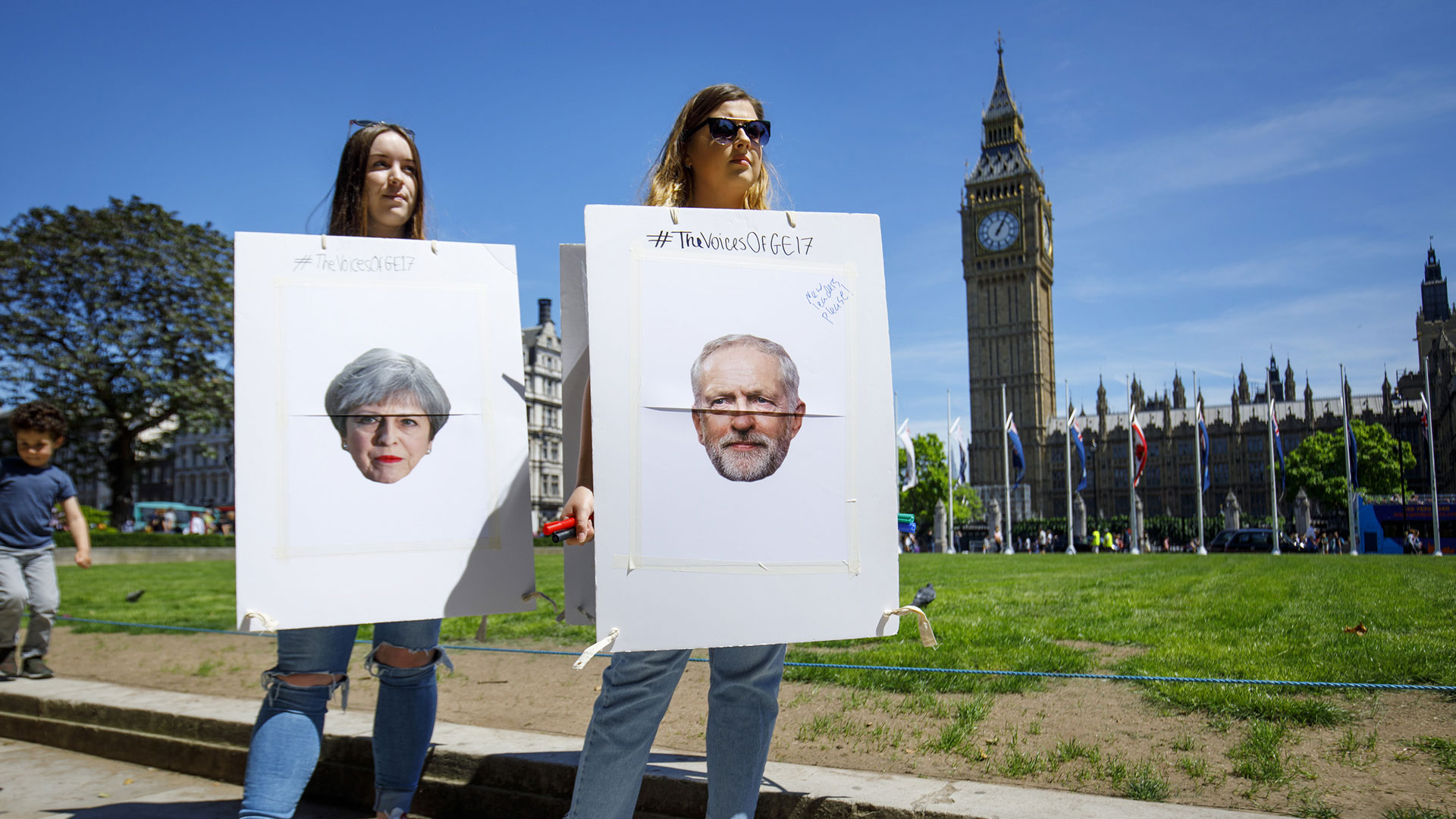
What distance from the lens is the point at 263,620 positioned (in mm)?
2084

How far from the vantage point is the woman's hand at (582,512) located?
1.77 metres

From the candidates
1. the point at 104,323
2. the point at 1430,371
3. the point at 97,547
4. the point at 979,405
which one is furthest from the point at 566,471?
the point at 979,405

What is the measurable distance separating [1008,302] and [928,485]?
1169 inches

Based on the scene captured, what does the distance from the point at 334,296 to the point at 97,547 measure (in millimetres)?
29606

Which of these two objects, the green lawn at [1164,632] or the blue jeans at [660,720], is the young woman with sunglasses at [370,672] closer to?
the blue jeans at [660,720]

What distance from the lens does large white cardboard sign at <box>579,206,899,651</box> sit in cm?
179

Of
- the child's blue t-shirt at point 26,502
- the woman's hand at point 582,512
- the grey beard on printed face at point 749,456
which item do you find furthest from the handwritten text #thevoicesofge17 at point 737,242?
the child's blue t-shirt at point 26,502

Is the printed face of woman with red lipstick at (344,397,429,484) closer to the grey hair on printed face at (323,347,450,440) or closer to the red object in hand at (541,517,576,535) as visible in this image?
the grey hair on printed face at (323,347,450,440)

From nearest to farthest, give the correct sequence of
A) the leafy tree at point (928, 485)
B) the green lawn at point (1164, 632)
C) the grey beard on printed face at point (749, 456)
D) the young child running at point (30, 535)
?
the grey beard on printed face at point (749, 456) → the green lawn at point (1164, 632) → the young child running at point (30, 535) → the leafy tree at point (928, 485)

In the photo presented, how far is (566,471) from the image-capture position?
217 centimetres

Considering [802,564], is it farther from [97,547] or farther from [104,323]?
[104,323]

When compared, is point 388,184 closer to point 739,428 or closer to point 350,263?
point 350,263

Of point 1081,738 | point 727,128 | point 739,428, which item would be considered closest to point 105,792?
point 739,428

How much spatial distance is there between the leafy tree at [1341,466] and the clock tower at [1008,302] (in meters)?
27.0
